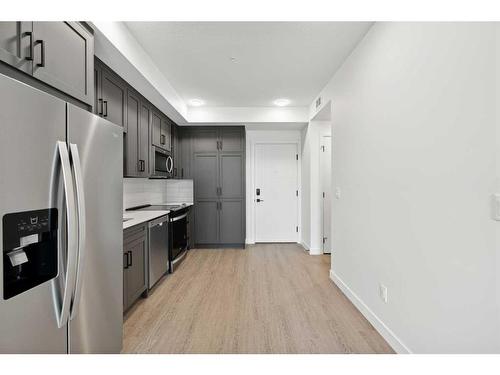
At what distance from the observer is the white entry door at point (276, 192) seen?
17.5 ft

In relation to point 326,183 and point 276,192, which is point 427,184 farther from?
point 276,192

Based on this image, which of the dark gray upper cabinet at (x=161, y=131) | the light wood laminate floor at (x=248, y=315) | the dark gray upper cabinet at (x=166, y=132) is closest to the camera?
the light wood laminate floor at (x=248, y=315)

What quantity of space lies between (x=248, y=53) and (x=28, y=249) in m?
2.46

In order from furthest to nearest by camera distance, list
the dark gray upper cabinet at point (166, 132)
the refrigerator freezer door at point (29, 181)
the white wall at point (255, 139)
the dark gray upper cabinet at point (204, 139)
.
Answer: the white wall at point (255, 139) → the dark gray upper cabinet at point (204, 139) → the dark gray upper cabinet at point (166, 132) → the refrigerator freezer door at point (29, 181)

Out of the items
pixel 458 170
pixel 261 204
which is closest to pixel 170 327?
pixel 458 170

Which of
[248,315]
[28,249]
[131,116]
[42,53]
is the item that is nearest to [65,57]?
[42,53]

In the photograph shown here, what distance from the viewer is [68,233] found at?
1099 mm

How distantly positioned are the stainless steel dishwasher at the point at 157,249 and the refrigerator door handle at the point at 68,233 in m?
1.69

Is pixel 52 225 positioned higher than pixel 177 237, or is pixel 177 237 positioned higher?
pixel 52 225

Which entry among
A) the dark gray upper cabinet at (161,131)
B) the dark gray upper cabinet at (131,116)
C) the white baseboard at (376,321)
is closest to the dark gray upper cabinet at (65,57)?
the dark gray upper cabinet at (131,116)

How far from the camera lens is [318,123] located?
14.7 feet

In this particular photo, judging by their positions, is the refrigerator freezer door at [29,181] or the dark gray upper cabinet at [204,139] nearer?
the refrigerator freezer door at [29,181]

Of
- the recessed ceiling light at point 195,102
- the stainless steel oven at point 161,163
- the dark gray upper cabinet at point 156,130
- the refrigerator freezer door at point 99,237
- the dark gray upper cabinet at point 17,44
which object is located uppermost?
the recessed ceiling light at point 195,102

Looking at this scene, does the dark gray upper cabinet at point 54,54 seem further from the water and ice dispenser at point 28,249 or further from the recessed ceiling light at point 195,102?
the recessed ceiling light at point 195,102
